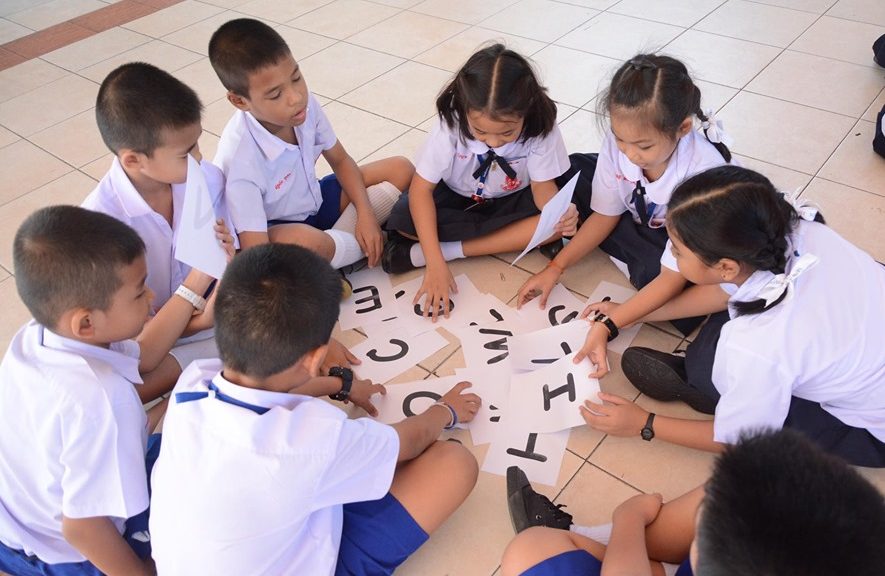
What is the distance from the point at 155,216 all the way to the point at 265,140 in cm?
35

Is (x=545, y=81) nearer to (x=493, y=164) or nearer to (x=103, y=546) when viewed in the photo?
(x=493, y=164)

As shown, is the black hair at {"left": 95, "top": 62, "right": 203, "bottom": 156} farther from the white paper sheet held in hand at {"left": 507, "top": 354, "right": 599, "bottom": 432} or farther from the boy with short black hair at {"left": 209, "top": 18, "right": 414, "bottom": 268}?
the white paper sheet held in hand at {"left": 507, "top": 354, "right": 599, "bottom": 432}

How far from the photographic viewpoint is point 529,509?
4.31 feet

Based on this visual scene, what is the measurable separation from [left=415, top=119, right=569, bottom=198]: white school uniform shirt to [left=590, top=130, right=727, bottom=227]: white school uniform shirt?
0.44 ft

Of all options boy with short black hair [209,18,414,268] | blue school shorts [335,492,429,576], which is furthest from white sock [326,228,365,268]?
blue school shorts [335,492,429,576]

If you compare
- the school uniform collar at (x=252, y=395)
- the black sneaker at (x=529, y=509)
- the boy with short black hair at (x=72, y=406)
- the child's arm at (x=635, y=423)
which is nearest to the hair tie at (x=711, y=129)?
the child's arm at (x=635, y=423)

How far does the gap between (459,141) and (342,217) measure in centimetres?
Result: 46

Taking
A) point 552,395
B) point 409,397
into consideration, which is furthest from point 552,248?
point 409,397

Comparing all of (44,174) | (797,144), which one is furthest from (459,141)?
(44,174)

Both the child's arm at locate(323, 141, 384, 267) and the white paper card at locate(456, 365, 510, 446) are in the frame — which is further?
the child's arm at locate(323, 141, 384, 267)

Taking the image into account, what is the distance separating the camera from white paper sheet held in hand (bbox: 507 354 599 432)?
1523 mm

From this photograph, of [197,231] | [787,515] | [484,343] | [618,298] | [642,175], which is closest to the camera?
[787,515]

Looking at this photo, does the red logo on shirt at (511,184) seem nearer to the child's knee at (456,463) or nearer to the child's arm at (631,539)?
the child's knee at (456,463)

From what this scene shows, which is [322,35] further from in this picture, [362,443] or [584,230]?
[362,443]
